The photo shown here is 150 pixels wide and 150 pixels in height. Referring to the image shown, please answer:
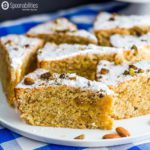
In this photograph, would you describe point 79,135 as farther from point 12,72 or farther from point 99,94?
point 12,72

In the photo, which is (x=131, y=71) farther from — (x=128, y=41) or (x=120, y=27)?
(x=120, y=27)

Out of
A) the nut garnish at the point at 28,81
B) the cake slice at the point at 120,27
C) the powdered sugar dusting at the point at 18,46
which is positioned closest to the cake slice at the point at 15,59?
the powdered sugar dusting at the point at 18,46

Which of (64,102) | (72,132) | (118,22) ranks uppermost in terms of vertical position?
(118,22)

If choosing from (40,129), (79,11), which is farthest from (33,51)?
(79,11)

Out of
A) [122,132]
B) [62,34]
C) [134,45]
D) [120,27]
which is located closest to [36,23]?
[62,34]

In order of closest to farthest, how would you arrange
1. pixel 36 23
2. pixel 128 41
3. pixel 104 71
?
pixel 104 71
pixel 128 41
pixel 36 23

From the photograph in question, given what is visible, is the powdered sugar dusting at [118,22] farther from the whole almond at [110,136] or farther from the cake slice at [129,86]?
the whole almond at [110,136]
